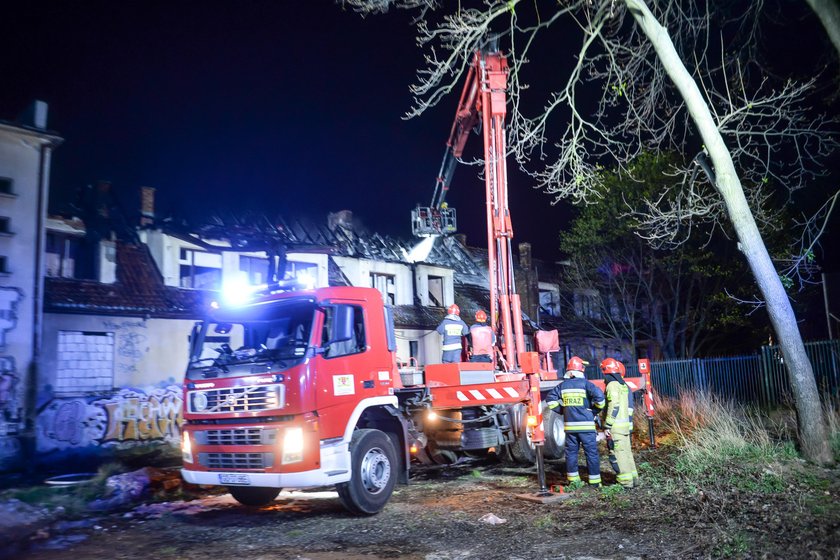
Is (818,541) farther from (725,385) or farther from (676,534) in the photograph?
(725,385)

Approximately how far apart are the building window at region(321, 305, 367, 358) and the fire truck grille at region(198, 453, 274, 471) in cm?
133

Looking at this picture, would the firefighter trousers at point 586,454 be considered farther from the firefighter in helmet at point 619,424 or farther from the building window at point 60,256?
the building window at point 60,256

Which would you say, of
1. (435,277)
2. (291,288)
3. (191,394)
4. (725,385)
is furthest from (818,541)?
(435,277)

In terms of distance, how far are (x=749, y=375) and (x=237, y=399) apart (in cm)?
1431

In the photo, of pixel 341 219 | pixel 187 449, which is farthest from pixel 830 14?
pixel 341 219

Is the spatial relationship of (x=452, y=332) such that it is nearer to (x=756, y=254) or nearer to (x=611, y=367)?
(x=611, y=367)

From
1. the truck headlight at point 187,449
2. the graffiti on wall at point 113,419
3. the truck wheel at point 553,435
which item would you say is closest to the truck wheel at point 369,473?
the truck headlight at point 187,449

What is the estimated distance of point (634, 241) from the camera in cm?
2422

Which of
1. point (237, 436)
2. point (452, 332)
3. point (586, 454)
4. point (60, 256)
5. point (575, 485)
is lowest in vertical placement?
point (575, 485)

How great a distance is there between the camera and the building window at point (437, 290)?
26528mm

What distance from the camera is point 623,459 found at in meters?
8.74

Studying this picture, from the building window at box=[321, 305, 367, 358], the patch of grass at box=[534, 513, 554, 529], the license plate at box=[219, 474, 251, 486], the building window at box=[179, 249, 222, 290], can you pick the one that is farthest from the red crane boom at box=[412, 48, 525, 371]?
the building window at box=[179, 249, 222, 290]

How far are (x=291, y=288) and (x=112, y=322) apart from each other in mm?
9481

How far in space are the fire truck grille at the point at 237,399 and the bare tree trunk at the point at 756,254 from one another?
6579 mm
